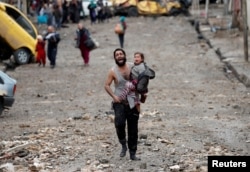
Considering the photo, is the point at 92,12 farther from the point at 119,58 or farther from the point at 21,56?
the point at 119,58

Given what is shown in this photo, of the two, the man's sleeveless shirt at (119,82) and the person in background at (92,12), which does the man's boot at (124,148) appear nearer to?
the man's sleeveless shirt at (119,82)

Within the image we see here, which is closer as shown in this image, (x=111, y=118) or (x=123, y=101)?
(x=123, y=101)

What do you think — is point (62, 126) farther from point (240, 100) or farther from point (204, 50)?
point (204, 50)

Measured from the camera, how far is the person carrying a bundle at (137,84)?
34.4 ft

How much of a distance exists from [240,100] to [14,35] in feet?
37.3

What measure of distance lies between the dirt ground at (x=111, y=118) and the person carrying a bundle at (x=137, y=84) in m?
0.92

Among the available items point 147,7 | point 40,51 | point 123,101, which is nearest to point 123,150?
point 123,101

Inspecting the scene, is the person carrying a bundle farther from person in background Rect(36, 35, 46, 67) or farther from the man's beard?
person in background Rect(36, 35, 46, 67)

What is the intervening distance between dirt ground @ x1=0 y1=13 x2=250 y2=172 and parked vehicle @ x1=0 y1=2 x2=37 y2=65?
4.03 feet

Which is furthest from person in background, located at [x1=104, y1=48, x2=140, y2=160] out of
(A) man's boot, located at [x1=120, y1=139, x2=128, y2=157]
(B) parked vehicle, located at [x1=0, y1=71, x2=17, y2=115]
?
(B) parked vehicle, located at [x1=0, y1=71, x2=17, y2=115]

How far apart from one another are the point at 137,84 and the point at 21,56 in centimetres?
1651

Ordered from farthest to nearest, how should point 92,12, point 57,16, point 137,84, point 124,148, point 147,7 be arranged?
point 147,7, point 92,12, point 57,16, point 124,148, point 137,84

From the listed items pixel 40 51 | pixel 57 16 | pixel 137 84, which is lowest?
pixel 57 16

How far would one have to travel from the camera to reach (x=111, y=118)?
14.8 meters
